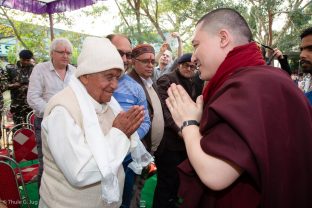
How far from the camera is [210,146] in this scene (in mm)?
1160

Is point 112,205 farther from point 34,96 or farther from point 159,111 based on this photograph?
point 34,96

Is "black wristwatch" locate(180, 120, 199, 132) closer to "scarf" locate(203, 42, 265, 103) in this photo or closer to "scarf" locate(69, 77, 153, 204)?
"scarf" locate(203, 42, 265, 103)

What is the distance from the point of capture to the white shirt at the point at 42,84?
3679mm

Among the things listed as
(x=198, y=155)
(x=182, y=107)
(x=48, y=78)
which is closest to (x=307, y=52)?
(x=182, y=107)

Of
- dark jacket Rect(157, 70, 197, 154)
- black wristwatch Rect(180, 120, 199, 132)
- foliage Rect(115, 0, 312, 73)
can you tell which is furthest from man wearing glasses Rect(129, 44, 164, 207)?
foliage Rect(115, 0, 312, 73)

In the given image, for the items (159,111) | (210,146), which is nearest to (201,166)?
(210,146)

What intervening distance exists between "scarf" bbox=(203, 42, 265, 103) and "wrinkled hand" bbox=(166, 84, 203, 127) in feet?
0.48

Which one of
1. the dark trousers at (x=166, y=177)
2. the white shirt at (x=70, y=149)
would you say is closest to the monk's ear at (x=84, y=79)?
the white shirt at (x=70, y=149)

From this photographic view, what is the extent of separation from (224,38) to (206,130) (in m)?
0.52

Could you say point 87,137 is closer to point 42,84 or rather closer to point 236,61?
point 236,61

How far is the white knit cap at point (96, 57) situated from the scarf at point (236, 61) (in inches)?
29.4

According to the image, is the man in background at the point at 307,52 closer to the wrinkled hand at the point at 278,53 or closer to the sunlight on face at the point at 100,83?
the wrinkled hand at the point at 278,53

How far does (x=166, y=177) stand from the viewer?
343cm

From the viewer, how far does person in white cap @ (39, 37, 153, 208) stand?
1648 millimetres
